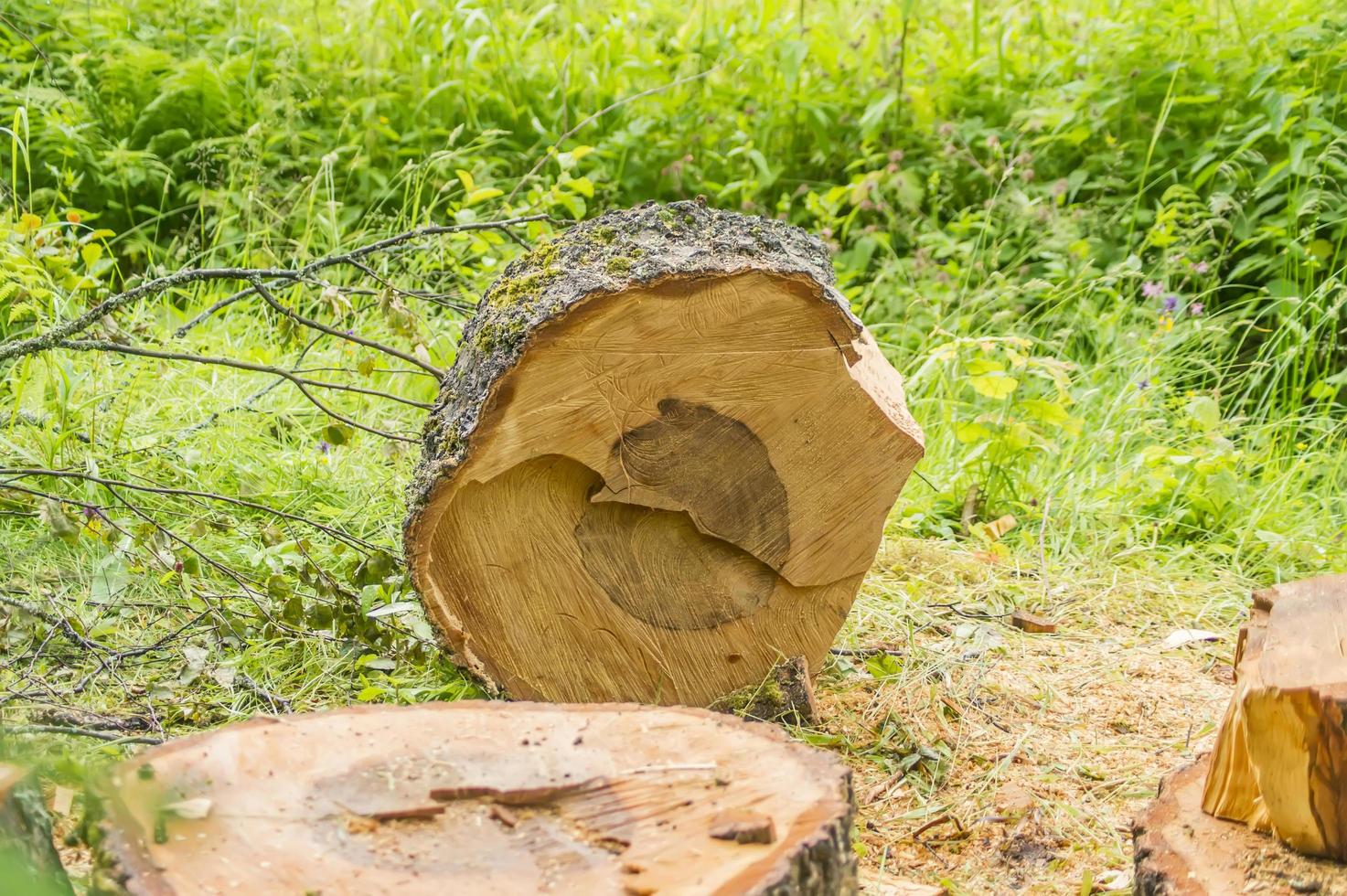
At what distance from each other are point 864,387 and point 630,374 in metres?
0.46

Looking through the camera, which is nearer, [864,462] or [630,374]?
[630,374]

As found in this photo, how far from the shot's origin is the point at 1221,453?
371 cm

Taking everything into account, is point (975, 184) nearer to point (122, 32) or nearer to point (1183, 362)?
point (1183, 362)

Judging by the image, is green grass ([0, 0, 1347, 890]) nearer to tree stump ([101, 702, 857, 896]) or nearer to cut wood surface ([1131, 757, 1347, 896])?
cut wood surface ([1131, 757, 1347, 896])

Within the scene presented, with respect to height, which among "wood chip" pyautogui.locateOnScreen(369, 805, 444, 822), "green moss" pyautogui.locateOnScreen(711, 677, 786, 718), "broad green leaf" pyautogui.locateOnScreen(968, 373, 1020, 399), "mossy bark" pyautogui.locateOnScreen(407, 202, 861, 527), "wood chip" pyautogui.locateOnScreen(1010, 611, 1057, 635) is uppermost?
"mossy bark" pyautogui.locateOnScreen(407, 202, 861, 527)

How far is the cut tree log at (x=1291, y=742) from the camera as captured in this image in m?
1.54

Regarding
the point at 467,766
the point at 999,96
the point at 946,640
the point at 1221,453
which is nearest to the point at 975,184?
the point at 999,96

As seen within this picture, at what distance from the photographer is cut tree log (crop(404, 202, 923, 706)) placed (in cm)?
215

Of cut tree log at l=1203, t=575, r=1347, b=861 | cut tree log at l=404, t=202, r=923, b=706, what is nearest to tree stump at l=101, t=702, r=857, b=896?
cut tree log at l=1203, t=575, r=1347, b=861

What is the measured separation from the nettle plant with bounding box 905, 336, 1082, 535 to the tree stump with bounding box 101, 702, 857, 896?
212 centimetres

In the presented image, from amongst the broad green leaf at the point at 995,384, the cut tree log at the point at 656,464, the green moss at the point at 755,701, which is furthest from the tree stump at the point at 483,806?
the broad green leaf at the point at 995,384

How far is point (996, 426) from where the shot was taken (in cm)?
372

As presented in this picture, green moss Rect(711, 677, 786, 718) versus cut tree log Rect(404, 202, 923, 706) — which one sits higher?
cut tree log Rect(404, 202, 923, 706)

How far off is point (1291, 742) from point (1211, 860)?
0.21 metres
